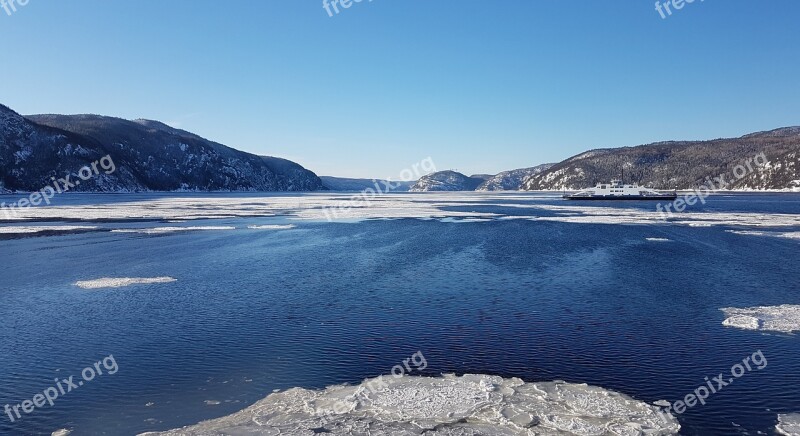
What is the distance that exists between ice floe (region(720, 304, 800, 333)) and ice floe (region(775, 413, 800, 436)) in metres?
8.39

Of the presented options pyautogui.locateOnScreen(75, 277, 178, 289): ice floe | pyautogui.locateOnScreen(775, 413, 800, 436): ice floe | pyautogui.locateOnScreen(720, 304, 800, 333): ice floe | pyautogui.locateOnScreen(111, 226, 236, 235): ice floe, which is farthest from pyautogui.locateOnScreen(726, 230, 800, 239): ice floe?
pyautogui.locateOnScreen(111, 226, 236, 235): ice floe

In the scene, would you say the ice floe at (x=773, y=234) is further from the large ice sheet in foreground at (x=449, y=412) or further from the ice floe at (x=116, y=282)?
the ice floe at (x=116, y=282)

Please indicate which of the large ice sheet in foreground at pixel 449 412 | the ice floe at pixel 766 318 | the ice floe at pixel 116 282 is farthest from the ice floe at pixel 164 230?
the ice floe at pixel 766 318

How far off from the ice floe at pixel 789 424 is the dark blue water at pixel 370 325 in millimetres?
233

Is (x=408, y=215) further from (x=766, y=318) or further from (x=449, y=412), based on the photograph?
(x=449, y=412)

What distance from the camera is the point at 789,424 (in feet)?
38.4

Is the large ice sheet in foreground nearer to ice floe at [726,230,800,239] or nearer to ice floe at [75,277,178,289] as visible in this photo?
ice floe at [75,277,178,289]

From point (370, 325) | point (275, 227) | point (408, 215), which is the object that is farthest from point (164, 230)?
point (370, 325)

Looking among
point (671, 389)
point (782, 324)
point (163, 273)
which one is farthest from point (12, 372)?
point (782, 324)

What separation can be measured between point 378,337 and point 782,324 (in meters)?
16.6

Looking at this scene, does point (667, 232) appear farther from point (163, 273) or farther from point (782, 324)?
point (163, 273)

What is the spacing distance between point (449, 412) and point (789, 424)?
825cm

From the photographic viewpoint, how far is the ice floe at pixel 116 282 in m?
27.7

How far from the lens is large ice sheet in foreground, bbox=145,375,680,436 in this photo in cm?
1148
